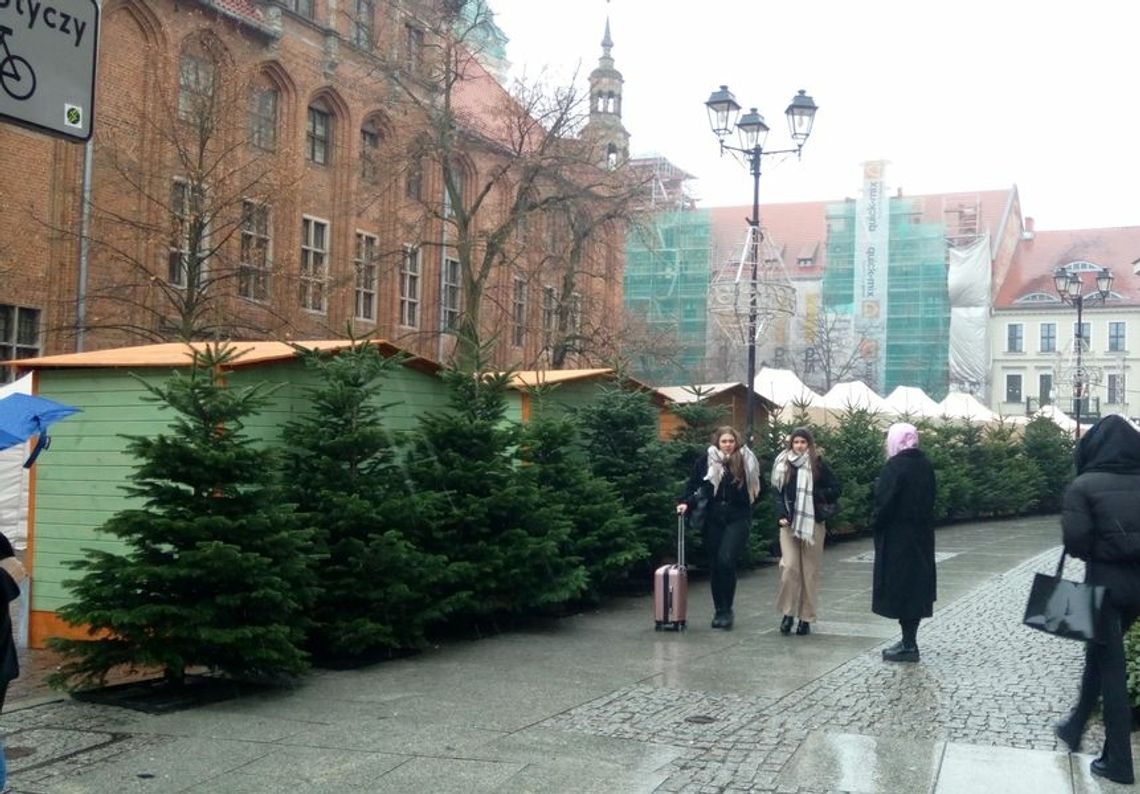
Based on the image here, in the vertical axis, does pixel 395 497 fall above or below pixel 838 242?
below

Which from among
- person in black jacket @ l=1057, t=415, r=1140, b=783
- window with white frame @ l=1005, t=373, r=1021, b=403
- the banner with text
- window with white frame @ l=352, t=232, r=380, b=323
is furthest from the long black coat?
window with white frame @ l=1005, t=373, r=1021, b=403

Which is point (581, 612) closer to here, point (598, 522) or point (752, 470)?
point (598, 522)

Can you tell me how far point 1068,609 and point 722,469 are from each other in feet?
18.3

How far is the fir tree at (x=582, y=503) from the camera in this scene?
12555 millimetres

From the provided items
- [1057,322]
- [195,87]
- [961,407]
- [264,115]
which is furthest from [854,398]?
[1057,322]

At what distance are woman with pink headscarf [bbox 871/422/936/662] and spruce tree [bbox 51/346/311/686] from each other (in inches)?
180

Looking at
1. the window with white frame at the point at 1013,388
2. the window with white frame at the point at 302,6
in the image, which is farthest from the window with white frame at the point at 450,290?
the window with white frame at the point at 1013,388

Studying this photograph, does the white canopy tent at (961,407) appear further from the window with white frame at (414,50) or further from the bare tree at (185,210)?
the bare tree at (185,210)

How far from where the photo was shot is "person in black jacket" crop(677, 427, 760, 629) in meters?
11.6

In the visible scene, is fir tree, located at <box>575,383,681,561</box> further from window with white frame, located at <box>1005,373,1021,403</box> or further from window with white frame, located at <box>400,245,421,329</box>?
window with white frame, located at <box>1005,373,1021,403</box>

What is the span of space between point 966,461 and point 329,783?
24.7 m

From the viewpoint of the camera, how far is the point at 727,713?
7812 millimetres

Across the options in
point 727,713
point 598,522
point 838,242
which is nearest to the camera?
point 727,713

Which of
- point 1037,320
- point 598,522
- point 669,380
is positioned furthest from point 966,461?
point 1037,320
